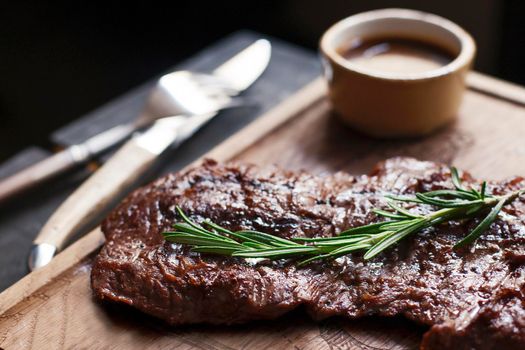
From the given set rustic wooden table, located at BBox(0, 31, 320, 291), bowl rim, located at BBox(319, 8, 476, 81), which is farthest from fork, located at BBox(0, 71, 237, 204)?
bowl rim, located at BBox(319, 8, 476, 81)

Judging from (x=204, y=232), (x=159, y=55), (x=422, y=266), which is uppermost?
(x=204, y=232)

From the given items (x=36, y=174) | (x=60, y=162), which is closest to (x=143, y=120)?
(x=60, y=162)

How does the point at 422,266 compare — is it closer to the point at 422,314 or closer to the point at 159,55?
the point at 422,314

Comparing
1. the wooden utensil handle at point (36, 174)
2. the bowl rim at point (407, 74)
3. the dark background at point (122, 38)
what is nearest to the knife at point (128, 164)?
the wooden utensil handle at point (36, 174)

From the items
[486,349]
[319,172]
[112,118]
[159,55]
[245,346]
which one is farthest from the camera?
[159,55]

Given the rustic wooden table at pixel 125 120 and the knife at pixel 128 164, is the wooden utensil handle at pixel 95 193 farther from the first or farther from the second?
the rustic wooden table at pixel 125 120

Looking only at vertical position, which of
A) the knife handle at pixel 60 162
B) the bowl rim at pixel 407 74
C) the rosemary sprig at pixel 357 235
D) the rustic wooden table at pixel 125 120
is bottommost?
the rustic wooden table at pixel 125 120

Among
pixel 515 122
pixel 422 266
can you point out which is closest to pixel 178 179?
pixel 422 266
